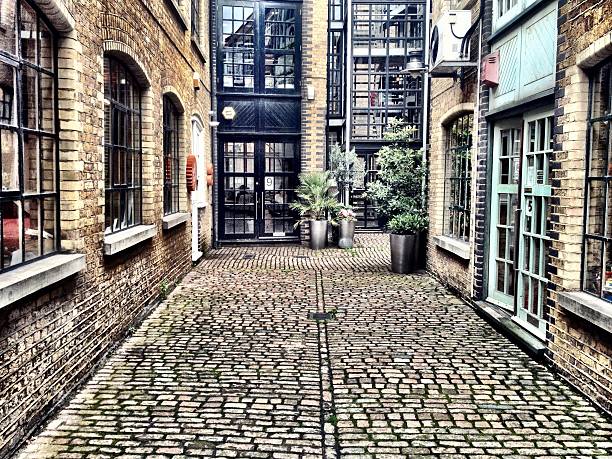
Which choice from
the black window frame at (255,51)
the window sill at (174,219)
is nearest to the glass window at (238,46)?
the black window frame at (255,51)

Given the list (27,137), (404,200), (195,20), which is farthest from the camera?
(195,20)

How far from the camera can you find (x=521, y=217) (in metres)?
6.41

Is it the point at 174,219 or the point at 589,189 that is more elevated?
the point at 589,189

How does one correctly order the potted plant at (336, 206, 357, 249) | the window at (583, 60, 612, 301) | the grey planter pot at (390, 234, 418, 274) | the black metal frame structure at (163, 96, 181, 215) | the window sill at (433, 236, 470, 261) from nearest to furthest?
the window at (583, 60, 612, 301) < the window sill at (433, 236, 470, 261) < the black metal frame structure at (163, 96, 181, 215) < the grey planter pot at (390, 234, 418, 274) < the potted plant at (336, 206, 357, 249)

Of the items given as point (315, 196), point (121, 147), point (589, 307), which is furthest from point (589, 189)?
point (315, 196)

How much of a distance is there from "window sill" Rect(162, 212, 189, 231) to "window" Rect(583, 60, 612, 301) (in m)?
5.31

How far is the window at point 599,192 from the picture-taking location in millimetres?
4551

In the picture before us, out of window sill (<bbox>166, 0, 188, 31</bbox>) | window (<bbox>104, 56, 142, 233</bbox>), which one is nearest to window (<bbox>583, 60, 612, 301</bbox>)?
window (<bbox>104, 56, 142, 233</bbox>)

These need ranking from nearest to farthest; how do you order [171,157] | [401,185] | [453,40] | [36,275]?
[36,275], [453,40], [171,157], [401,185]

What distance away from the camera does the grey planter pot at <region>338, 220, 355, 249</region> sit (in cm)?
1417

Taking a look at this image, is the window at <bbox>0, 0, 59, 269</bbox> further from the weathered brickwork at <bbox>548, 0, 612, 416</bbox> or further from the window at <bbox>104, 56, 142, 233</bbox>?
the weathered brickwork at <bbox>548, 0, 612, 416</bbox>

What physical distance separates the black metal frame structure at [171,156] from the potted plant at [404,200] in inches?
149

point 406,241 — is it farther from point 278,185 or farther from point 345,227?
point 278,185

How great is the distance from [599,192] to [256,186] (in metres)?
10.9
